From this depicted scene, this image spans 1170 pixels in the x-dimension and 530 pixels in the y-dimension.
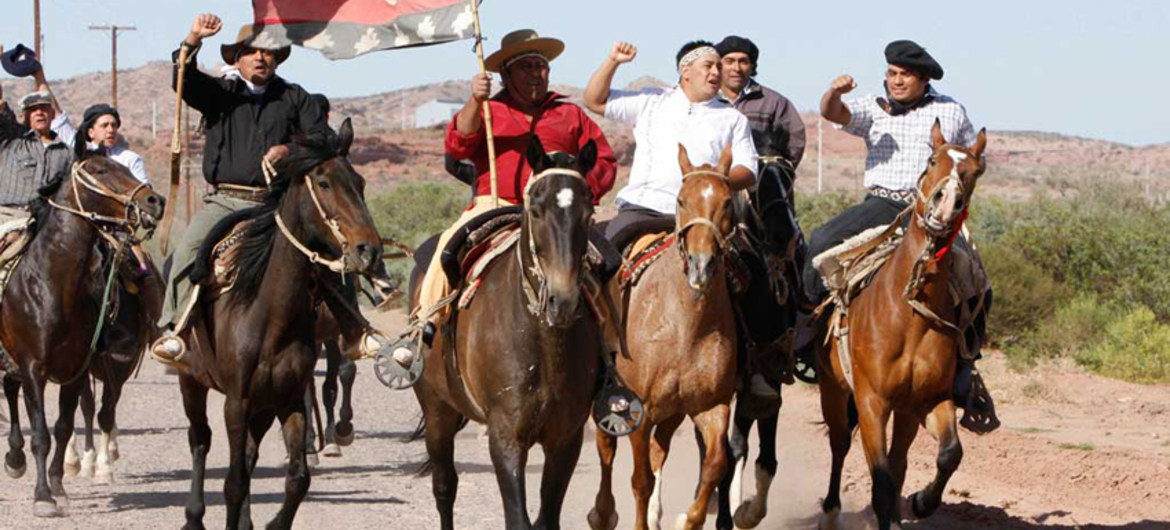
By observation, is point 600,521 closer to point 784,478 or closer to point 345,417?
point 784,478

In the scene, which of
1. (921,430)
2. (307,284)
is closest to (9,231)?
(307,284)

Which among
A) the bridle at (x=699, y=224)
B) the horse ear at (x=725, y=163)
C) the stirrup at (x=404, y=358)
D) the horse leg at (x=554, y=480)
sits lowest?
the horse leg at (x=554, y=480)

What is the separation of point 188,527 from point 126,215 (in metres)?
2.82

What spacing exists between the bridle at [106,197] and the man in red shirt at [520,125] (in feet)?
9.85

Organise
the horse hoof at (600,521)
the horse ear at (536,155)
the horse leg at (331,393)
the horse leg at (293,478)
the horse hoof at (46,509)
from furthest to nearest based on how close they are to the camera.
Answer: the horse leg at (331,393), the horse hoof at (46,509), the horse hoof at (600,521), the horse leg at (293,478), the horse ear at (536,155)

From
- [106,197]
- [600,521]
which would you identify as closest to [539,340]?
[600,521]

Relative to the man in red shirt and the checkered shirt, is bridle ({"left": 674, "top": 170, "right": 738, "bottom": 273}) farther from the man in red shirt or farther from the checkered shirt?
the checkered shirt

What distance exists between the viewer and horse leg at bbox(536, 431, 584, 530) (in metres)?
8.61

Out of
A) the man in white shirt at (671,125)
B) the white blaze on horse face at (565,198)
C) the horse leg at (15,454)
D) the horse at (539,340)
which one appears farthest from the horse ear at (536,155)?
the horse leg at (15,454)

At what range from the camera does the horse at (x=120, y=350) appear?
14.1 meters

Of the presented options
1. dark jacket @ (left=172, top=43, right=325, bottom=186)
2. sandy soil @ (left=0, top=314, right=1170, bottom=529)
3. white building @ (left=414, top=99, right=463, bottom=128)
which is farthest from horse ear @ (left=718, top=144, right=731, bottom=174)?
white building @ (left=414, top=99, right=463, bottom=128)

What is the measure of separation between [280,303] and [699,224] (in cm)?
239

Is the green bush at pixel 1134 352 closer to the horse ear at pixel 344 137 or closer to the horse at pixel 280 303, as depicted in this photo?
the horse at pixel 280 303

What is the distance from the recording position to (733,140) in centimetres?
1076
